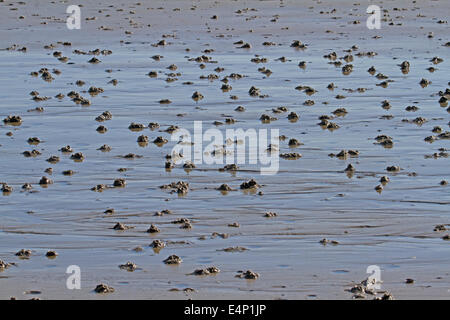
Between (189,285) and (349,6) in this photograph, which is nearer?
(189,285)

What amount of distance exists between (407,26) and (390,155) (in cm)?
1557

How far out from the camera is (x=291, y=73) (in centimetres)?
2300

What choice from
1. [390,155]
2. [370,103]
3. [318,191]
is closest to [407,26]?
[370,103]

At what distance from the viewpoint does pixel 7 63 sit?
24203mm

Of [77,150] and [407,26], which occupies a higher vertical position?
[407,26]

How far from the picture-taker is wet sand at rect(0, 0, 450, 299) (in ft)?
36.5

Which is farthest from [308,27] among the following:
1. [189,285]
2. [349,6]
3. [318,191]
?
[189,285]

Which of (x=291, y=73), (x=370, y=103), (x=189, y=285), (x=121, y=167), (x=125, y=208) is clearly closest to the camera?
(x=189, y=285)

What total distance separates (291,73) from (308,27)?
26.6 feet

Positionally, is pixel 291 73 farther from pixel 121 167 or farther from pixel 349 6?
pixel 349 6

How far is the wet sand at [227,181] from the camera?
1112 centimetres

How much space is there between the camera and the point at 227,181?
1468cm
